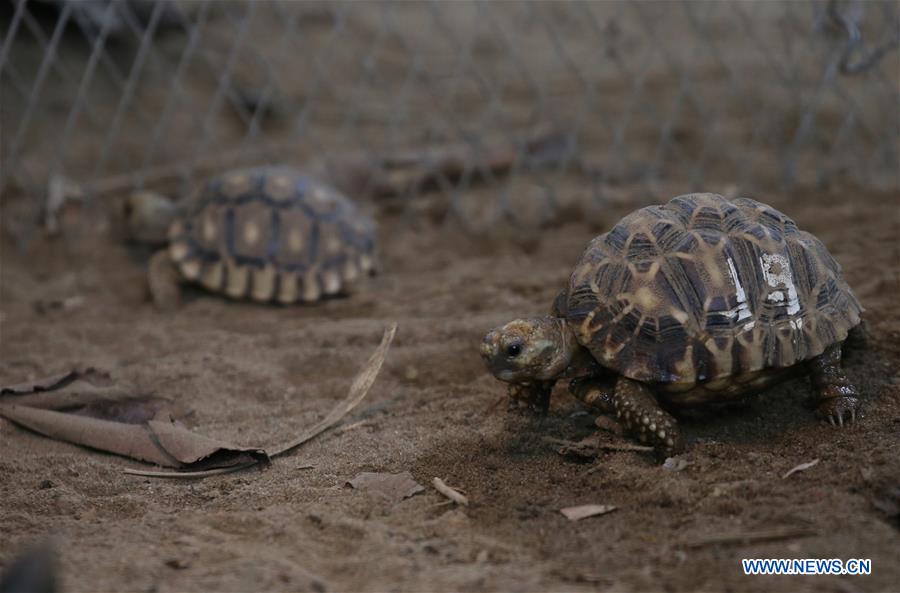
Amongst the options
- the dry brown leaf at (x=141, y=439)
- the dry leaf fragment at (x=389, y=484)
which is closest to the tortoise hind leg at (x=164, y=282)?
the dry brown leaf at (x=141, y=439)

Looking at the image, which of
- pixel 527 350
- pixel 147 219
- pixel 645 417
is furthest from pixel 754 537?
pixel 147 219

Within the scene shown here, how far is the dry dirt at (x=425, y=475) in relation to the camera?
7.11ft

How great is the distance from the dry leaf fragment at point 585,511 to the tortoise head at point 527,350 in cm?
41

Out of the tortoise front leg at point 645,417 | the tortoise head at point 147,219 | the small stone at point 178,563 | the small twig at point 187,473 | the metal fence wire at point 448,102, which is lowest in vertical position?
the small stone at point 178,563

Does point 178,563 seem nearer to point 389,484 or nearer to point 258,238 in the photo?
point 389,484

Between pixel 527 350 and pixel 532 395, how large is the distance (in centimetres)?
38

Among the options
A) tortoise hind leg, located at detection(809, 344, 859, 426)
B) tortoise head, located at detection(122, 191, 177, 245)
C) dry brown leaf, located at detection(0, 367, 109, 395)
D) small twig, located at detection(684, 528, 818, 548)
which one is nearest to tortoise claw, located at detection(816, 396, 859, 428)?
tortoise hind leg, located at detection(809, 344, 859, 426)

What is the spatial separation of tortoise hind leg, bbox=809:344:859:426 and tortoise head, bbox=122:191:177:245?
3385mm

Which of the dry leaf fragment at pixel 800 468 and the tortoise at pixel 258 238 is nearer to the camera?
the dry leaf fragment at pixel 800 468

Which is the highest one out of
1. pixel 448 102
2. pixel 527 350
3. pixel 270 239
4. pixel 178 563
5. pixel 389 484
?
pixel 448 102

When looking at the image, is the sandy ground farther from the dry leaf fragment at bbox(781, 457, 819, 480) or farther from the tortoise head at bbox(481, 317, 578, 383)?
the tortoise head at bbox(481, 317, 578, 383)

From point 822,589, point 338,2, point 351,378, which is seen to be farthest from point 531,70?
point 822,589

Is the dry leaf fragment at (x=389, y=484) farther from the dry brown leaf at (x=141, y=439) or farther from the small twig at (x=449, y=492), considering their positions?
the dry brown leaf at (x=141, y=439)

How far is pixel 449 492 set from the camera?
2596mm
